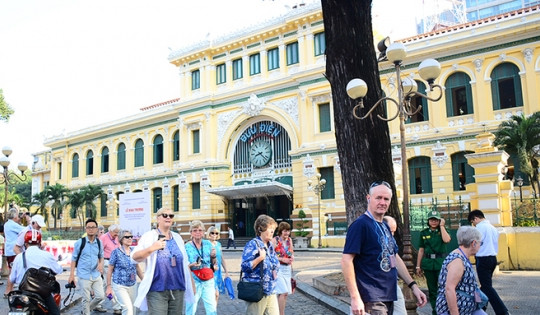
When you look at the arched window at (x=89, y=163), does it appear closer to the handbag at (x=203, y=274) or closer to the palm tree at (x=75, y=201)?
the palm tree at (x=75, y=201)

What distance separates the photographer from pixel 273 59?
31.9 meters

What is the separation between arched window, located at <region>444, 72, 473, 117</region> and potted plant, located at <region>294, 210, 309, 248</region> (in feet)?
31.3

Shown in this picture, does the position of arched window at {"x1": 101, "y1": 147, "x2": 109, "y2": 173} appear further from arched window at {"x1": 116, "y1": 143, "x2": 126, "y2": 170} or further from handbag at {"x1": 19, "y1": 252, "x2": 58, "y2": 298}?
handbag at {"x1": 19, "y1": 252, "x2": 58, "y2": 298}

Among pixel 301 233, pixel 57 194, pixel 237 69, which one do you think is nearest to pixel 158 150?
pixel 237 69

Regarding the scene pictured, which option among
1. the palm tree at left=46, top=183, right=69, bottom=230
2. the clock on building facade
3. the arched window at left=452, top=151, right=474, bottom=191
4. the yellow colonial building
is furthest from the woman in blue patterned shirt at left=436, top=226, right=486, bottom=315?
the palm tree at left=46, top=183, right=69, bottom=230

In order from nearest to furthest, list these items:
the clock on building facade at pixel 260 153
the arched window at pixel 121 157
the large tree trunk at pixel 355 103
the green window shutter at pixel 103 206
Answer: the large tree trunk at pixel 355 103, the clock on building facade at pixel 260 153, the arched window at pixel 121 157, the green window shutter at pixel 103 206

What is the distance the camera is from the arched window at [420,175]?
25.7 metres

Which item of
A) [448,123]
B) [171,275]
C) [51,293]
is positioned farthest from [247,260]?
[448,123]

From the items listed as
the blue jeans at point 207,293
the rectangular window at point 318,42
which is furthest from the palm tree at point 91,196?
the blue jeans at point 207,293

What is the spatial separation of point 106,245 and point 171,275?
215 inches

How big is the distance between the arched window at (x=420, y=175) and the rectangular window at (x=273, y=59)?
10.8 metres

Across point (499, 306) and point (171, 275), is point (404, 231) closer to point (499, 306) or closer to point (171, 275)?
point (499, 306)

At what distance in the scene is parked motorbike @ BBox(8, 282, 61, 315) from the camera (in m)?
5.74

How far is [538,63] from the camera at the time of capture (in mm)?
23234
